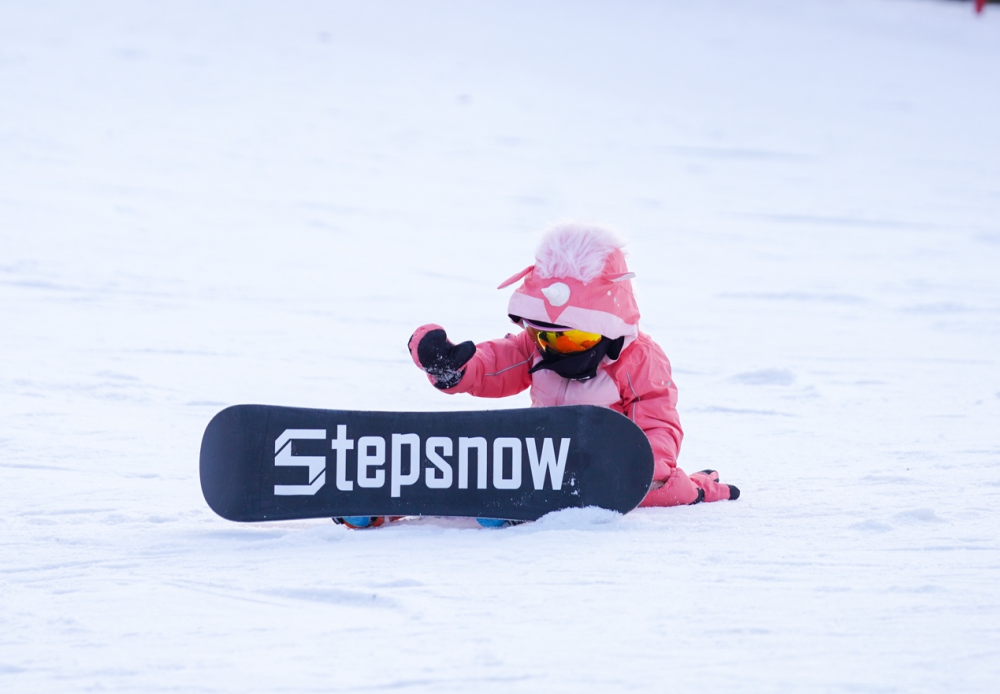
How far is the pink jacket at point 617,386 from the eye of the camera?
2.85 metres

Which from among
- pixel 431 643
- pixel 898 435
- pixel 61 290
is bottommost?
pixel 431 643

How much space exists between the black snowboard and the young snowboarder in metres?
0.12

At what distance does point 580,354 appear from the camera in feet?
9.16

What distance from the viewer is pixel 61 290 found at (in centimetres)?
550

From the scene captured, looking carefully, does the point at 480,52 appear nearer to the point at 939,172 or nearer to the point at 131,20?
the point at 131,20

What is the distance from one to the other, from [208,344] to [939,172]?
25.1ft

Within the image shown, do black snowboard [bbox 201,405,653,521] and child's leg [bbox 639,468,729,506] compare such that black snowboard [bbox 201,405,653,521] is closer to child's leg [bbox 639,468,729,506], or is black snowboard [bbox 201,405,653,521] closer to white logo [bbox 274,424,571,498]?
white logo [bbox 274,424,571,498]

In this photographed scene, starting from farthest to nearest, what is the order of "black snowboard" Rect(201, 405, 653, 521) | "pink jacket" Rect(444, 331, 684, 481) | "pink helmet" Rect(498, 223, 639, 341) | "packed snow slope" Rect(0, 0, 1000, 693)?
"pink jacket" Rect(444, 331, 684, 481) → "pink helmet" Rect(498, 223, 639, 341) → "black snowboard" Rect(201, 405, 653, 521) → "packed snow slope" Rect(0, 0, 1000, 693)

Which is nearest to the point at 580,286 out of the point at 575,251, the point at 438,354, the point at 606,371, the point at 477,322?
the point at 575,251

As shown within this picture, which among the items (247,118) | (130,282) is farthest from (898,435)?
(247,118)

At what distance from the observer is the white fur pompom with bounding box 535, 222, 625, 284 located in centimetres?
275

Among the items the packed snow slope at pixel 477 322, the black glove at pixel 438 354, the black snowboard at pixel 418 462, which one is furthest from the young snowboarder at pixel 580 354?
the packed snow slope at pixel 477 322

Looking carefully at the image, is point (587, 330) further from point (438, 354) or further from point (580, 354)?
point (438, 354)

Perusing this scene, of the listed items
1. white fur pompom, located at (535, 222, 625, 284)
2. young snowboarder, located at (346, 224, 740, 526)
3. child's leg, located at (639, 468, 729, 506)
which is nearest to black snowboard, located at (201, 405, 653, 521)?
young snowboarder, located at (346, 224, 740, 526)
